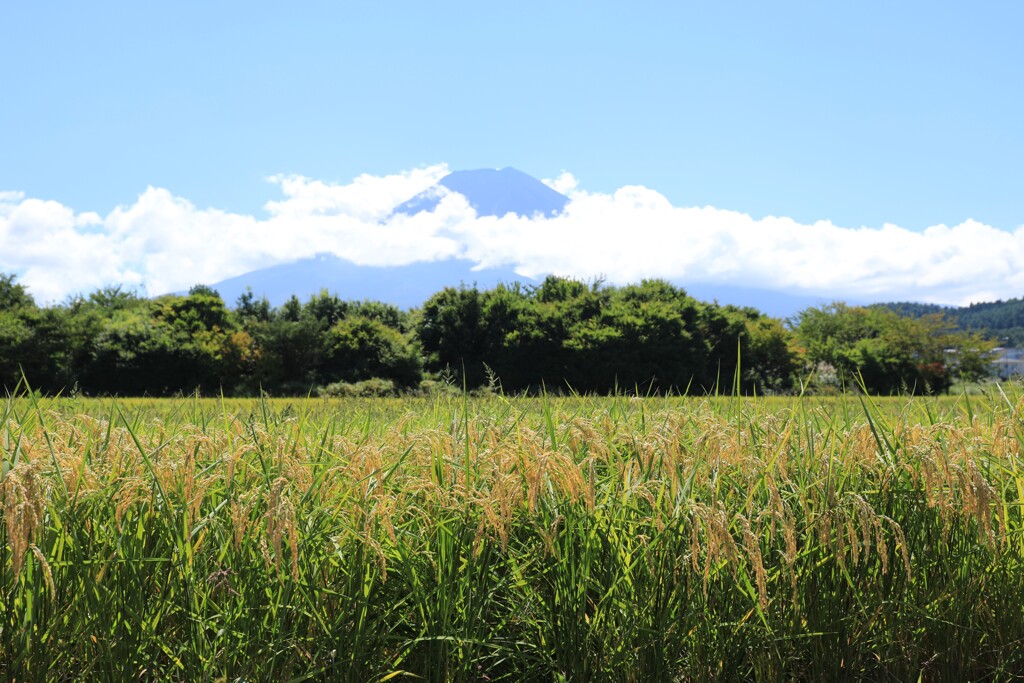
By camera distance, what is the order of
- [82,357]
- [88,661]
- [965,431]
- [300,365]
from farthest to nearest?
[300,365], [82,357], [965,431], [88,661]

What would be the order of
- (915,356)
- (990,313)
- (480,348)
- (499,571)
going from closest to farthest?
(499,571) < (480,348) < (915,356) < (990,313)

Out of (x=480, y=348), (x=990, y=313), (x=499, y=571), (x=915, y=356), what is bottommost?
(x=499, y=571)

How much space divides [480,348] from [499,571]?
76.4 feet

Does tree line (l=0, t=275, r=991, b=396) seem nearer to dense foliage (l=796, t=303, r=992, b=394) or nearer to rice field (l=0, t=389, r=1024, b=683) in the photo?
dense foliage (l=796, t=303, r=992, b=394)

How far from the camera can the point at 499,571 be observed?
2.97 m

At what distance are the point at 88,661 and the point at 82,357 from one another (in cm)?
2712

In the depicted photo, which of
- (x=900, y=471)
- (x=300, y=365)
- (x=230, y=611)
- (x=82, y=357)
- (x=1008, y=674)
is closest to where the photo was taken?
(x=230, y=611)

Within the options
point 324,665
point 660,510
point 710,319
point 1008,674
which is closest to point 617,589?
point 660,510

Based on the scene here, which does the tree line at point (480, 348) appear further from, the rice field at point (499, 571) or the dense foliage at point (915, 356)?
the rice field at point (499, 571)

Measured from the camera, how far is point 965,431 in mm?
3736

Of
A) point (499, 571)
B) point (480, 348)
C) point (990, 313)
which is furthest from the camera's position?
point (990, 313)

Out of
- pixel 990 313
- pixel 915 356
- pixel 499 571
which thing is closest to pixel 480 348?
pixel 915 356

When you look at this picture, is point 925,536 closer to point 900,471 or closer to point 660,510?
point 900,471

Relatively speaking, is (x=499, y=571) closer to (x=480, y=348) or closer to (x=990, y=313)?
(x=480, y=348)
